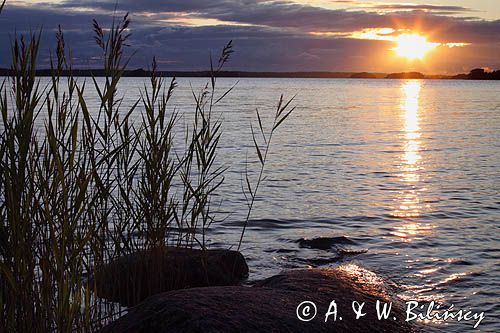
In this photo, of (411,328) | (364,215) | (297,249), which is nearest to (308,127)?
(364,215)

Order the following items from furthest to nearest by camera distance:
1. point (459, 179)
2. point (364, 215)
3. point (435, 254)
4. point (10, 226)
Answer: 1. point (459, 179)
2. point (364, 215)
3. point (435, 254)
4. point (10, 226)

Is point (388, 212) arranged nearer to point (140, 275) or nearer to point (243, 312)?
point (140, 275)

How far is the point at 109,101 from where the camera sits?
439 centimetres

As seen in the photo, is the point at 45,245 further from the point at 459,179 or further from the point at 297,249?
the point at 459,179

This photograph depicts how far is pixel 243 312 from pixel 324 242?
619cm

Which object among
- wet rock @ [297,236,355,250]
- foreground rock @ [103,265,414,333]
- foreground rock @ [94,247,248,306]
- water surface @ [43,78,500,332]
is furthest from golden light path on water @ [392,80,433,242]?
foreground rock @ [94,247,248,306]

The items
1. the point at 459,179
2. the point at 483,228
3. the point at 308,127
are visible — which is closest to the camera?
the point at 483,228

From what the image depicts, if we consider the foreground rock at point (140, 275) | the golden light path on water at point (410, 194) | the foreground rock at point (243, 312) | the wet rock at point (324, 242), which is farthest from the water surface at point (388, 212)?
the foreground rock at point (140, 275)

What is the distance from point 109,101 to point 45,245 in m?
1.17

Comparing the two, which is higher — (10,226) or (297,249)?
(10,226)

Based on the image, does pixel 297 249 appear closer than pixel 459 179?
Yes

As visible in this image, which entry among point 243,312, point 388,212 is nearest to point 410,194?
point 388,212

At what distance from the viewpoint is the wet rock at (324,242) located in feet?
32.6

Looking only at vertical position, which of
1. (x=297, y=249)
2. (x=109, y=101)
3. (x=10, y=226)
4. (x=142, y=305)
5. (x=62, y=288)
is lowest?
(x=297, y=249)
